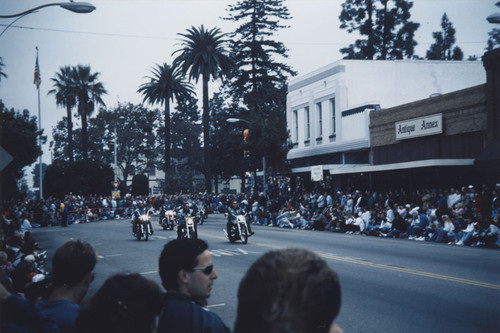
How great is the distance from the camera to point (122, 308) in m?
2.74

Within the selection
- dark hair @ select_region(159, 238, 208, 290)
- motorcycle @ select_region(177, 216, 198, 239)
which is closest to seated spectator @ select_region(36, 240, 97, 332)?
dark hair @ select_region(159, 238, 208, 290)

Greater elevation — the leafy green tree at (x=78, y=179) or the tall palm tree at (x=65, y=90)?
the tall palm tree at (x=65, y=90)

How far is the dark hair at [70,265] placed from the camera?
3.59m

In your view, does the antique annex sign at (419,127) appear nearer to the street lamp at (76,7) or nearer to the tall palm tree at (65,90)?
the street lamp at (76,7)

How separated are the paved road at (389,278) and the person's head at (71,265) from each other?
5.11 meters

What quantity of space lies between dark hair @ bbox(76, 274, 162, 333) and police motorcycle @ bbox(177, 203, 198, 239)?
17.1 meters

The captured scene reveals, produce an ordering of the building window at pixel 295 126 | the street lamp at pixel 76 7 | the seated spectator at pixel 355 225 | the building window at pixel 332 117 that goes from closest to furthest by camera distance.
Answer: the street lamp at pixel 76 7 < the seated spectator at pixel 355 225 < the building window at pixel 332 117 < the building window at pixel 295 126

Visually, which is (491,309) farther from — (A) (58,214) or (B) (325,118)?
(A) (58,214)

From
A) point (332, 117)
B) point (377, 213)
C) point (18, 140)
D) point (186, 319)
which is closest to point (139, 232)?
point (377, 213)

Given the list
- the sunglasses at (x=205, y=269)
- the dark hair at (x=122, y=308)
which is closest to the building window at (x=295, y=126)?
the sunglasses at (x=205, y=269)

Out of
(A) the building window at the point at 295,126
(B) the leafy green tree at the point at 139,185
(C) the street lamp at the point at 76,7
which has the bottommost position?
(B) the leafy green tree at the point at 139,185

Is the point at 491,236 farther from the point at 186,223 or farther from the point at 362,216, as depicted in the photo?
the point at 186,223

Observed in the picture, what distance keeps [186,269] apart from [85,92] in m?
59.2

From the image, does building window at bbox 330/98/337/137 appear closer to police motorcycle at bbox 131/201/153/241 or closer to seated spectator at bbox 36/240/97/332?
police motorcycle at bbox 131/201/153/241
